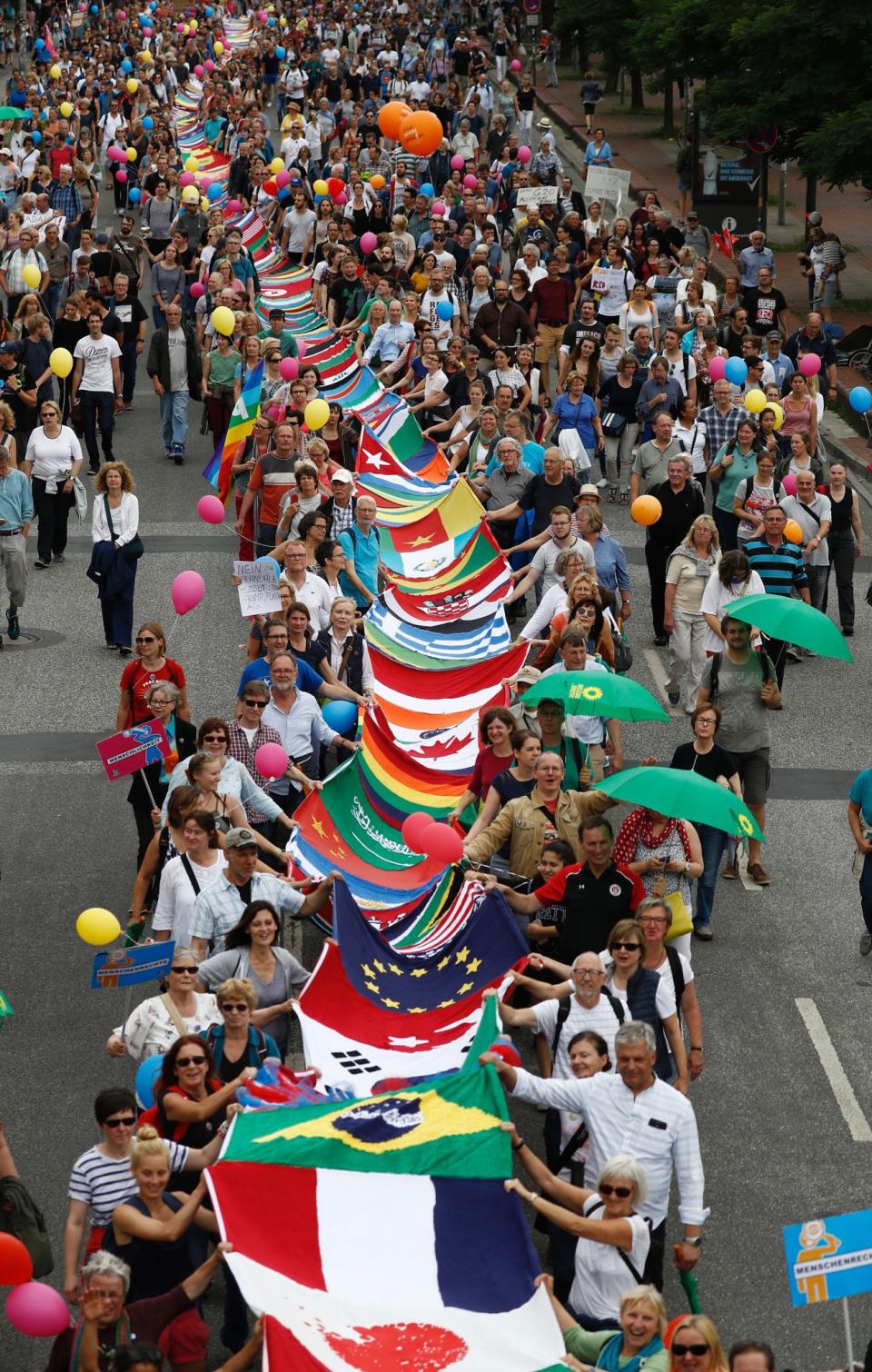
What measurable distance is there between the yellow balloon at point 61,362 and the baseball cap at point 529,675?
8.84m

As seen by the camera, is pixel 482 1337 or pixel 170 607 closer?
pixel 482 1337

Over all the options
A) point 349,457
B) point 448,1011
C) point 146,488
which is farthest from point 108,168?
point 448,1011

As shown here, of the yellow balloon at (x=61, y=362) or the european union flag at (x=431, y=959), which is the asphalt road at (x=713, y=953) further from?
the yellow balloon at (x=61, y=362)

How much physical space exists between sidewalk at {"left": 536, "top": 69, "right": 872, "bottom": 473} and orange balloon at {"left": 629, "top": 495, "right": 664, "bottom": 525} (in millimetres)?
8105

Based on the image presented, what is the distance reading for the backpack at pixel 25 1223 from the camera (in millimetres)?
8039

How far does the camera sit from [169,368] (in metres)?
21.6

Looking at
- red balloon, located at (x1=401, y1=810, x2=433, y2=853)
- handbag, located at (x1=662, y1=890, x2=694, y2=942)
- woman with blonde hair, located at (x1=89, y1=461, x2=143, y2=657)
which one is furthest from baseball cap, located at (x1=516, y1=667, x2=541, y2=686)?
woman with blonde hair, located at (x1=89, y1=461, x2=143, y2=657)

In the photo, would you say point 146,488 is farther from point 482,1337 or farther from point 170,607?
point 482,1337

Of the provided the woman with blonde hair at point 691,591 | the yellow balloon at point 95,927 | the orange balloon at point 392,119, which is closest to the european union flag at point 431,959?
the yellow balloon at point 95,927

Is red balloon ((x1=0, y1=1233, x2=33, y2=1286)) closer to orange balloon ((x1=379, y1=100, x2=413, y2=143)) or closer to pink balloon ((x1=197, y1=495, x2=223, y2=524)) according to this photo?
pink balloon ((x1=197, y1=495, x2=223, y2=524))

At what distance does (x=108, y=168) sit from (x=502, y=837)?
107 feet

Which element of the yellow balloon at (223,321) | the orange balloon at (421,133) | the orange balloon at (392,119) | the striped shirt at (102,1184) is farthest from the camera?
the orange balloon at (392,119)

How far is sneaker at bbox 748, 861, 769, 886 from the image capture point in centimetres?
1301

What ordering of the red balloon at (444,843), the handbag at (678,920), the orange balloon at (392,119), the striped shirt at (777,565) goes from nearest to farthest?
the handbag at (678,920) < the red balloon at (444,843) < the striped shirt at (777,565) < the orange balloon at (392,119)
